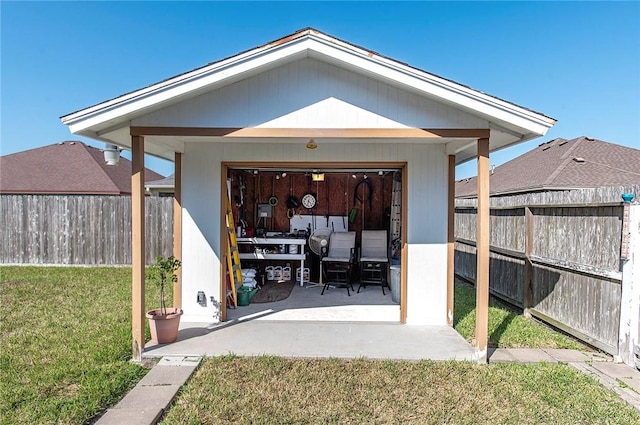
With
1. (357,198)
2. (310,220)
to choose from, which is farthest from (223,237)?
(357,198)

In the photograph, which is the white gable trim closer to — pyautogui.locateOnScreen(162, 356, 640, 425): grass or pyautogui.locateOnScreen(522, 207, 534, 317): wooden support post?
pyautogui.locateOnScreen(522, 207, 534, 317): wooden support post

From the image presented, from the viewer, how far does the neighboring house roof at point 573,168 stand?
27.1 feet

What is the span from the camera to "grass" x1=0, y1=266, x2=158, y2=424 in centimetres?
312

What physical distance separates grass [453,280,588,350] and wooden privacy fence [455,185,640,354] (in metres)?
0.15

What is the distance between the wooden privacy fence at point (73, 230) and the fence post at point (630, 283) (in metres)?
9.54

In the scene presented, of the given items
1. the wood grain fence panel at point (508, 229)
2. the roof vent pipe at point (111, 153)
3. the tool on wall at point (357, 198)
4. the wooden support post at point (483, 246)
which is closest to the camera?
the wooden support post at point (483, 246)

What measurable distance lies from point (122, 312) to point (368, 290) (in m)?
4.42

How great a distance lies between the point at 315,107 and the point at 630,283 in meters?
3.65

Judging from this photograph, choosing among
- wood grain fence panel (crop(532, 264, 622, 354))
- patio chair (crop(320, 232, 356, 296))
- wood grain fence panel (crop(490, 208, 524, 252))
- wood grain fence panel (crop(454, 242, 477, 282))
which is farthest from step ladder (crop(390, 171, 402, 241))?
wood grain fence panel (crop(532, 264, 622, 354))

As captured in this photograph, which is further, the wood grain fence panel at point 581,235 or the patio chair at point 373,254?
the patio chair at point 373,254

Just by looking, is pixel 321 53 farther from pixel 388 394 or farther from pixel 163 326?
pixel 163 326

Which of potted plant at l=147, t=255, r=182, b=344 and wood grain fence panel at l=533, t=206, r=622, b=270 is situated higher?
wood grain fence panel at l=533, t=206, r=622, b=270

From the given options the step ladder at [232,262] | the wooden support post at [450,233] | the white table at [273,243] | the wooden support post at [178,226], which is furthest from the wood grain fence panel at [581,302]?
the wooden support post at [178,226]

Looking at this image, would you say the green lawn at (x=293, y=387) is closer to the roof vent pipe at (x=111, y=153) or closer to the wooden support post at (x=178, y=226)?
the wooden support post at (x=178, y=226)
